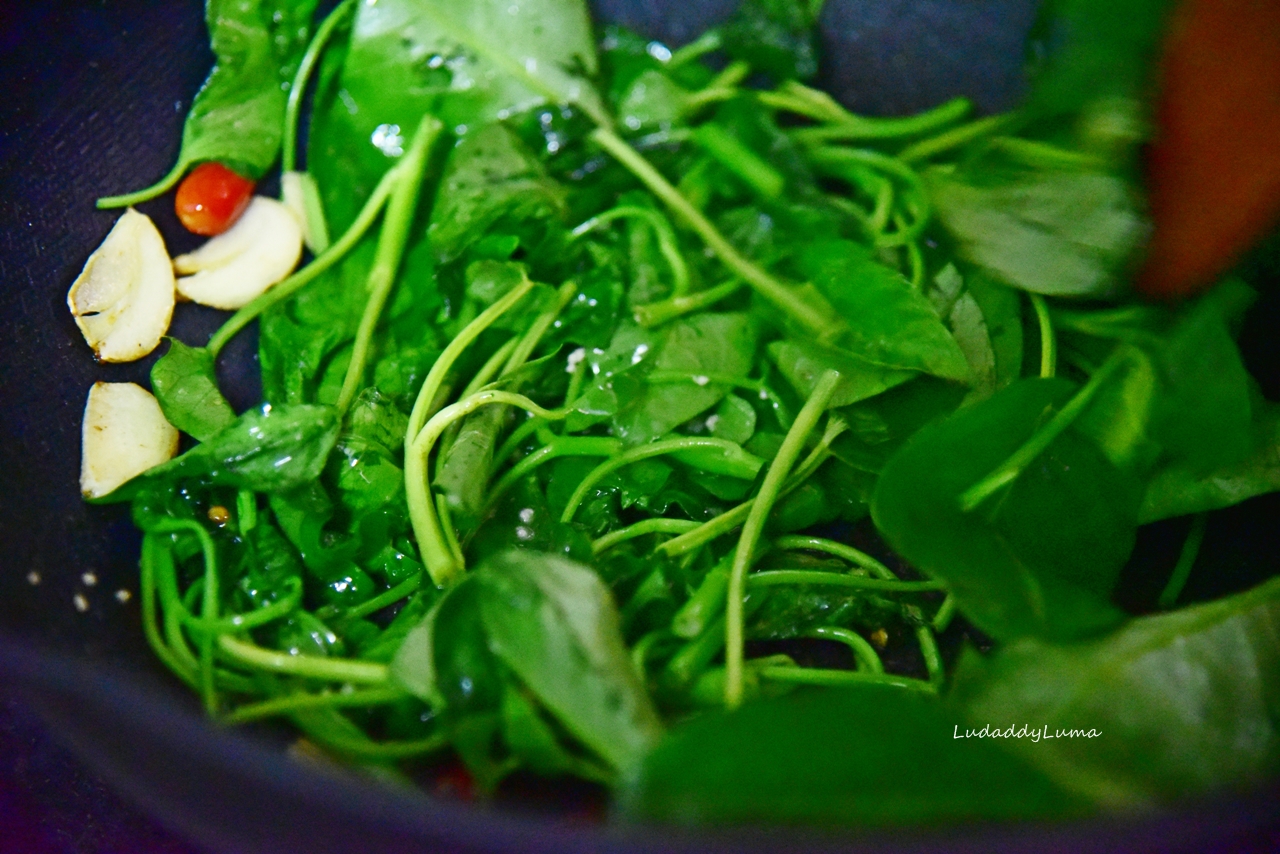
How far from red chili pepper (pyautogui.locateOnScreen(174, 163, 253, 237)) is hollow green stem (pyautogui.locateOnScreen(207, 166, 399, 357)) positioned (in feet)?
0.25

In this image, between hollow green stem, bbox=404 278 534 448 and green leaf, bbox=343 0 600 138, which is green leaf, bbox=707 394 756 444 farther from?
green leaf, bbox=343 0 600 138

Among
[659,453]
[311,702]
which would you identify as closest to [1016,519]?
[659,453]

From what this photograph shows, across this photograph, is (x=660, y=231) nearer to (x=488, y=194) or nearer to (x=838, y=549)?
(x=488, y=194)

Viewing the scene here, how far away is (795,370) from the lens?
0.73m

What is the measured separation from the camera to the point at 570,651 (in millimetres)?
460

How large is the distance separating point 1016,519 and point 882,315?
0.61ft

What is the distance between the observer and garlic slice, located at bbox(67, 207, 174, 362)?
669 millimetres

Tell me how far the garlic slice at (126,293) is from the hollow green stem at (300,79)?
15 centimetres

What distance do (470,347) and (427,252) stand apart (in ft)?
0.33

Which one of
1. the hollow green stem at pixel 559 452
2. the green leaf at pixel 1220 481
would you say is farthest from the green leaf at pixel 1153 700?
the hollow green stem at pixel 559 452

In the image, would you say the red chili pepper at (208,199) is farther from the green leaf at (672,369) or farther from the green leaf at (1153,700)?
the green leaf at (1153,700)

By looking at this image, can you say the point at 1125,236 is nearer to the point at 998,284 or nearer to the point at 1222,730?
the point at 998,284

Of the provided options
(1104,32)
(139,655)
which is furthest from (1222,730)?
(139,655)

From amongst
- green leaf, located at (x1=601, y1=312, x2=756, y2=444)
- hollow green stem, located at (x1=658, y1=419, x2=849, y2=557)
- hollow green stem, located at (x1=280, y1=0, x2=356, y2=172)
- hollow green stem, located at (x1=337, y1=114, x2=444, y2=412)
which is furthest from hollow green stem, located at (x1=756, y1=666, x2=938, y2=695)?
hollow green stem, located at (x1=280, y1=0, x2=356, y2=172)
